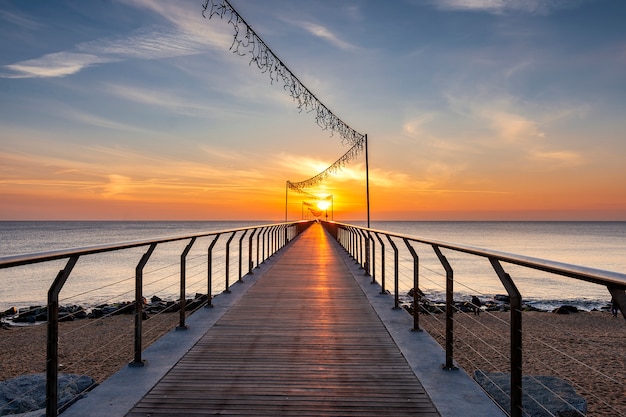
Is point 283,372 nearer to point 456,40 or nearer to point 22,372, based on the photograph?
point 22,372

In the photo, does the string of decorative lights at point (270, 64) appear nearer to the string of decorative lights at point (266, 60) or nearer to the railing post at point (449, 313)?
the string of decorative lights at point (266, 60)

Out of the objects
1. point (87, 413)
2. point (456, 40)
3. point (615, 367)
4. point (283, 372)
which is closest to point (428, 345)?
point (283, 372)

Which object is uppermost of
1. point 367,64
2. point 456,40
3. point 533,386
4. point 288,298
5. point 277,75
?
point 456,40

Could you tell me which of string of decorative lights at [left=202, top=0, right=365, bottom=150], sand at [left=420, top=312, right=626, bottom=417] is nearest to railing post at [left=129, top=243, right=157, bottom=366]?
sand at [left=420, top=312, right=626, bottom=417]

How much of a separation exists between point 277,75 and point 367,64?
325 centimetres

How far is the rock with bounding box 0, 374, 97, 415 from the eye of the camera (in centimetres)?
480

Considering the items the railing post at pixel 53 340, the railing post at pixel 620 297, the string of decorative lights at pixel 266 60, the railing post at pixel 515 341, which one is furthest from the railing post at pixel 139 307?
the string of decorative lights at pixel 266 60

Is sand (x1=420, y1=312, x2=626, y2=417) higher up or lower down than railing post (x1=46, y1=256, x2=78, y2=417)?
lower down

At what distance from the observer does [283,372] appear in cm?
361

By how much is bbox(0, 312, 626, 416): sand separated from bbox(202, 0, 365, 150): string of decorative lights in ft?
14.6

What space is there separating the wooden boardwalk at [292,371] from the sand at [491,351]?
1652 mm

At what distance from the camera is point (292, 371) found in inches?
143

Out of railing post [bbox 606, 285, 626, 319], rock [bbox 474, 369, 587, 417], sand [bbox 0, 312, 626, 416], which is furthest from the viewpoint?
sand [bbox 0, 312, 626, 416]

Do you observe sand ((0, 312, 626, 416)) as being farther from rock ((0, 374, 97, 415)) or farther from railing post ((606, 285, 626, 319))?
railing post ((606, 285, 626, 319))
